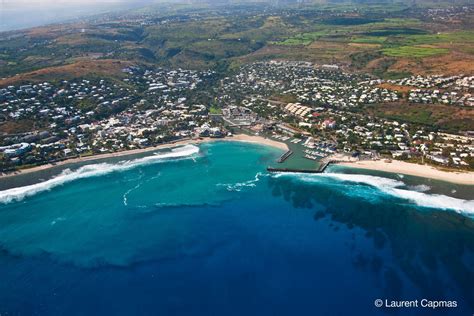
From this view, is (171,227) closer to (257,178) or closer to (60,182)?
(257,178)

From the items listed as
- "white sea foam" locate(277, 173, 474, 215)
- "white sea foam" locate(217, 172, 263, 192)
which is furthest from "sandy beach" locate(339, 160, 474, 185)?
"white sea foam" locate(217, 172, 263, 192)

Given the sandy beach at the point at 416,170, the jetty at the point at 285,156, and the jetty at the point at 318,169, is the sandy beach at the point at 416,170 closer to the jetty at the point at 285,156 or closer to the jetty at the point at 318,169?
the jetty at the point at 318,169

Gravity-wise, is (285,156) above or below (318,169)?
above

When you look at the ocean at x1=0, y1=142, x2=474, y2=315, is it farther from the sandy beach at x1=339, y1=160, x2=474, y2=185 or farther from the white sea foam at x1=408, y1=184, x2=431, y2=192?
the sandy beach at x1=339, y1=160, x2=474, y2=185

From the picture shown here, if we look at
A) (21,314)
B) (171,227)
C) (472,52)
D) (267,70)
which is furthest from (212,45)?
(21,314)

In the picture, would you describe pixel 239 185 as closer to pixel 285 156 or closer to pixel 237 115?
pixel 285 156

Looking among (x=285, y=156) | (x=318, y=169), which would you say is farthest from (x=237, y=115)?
(x=318, y=169)
